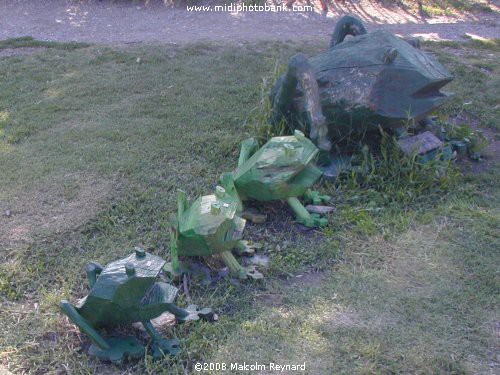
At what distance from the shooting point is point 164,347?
2.49 meters

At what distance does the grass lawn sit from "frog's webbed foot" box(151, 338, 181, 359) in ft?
0.12

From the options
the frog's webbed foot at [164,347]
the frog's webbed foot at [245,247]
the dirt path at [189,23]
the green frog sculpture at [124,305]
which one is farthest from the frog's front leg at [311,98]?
the dirt path at [189,23]

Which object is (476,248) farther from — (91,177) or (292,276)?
(91,177)

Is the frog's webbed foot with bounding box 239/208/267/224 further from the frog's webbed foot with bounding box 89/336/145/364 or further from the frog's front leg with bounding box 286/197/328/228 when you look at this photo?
the frog's webbed foot with bounding box 89/336/145/364

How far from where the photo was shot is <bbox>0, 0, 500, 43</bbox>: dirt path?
7.48 metres

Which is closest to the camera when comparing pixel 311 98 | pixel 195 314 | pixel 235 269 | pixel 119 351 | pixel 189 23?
pixel 119 351

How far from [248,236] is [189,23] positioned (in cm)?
553

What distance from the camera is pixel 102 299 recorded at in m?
2.37

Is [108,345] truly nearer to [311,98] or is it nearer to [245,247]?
[245,247]

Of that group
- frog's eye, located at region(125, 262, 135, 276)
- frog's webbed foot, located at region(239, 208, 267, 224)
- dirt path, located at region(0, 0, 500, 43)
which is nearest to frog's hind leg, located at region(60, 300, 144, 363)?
frog's eye, located at region(125, 262, 135, 276)

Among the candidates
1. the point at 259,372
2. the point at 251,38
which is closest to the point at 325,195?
the point at 259,372

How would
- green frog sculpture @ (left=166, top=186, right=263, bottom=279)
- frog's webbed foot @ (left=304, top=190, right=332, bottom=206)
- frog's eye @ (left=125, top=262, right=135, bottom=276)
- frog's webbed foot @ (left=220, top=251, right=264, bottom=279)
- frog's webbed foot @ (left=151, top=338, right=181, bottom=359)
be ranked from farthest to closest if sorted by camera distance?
frog's webbed foot @ (left=304, top=190, right=332, bottom=206), frog's webbed foot @ (left=220, top=251, right=264, bottom=279), green frog sculpture @ (left=166, top=186, right=263, bottom=279), frog's webbed foot @ (left=151, top=338, right=181, bottom=359), frog's eye @ (left=125, top=262, right=135, bottom=276)

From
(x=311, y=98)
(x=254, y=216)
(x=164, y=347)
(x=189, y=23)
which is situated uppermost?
(x=311, y=98)

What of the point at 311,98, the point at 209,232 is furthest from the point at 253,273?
the point at 311,98
